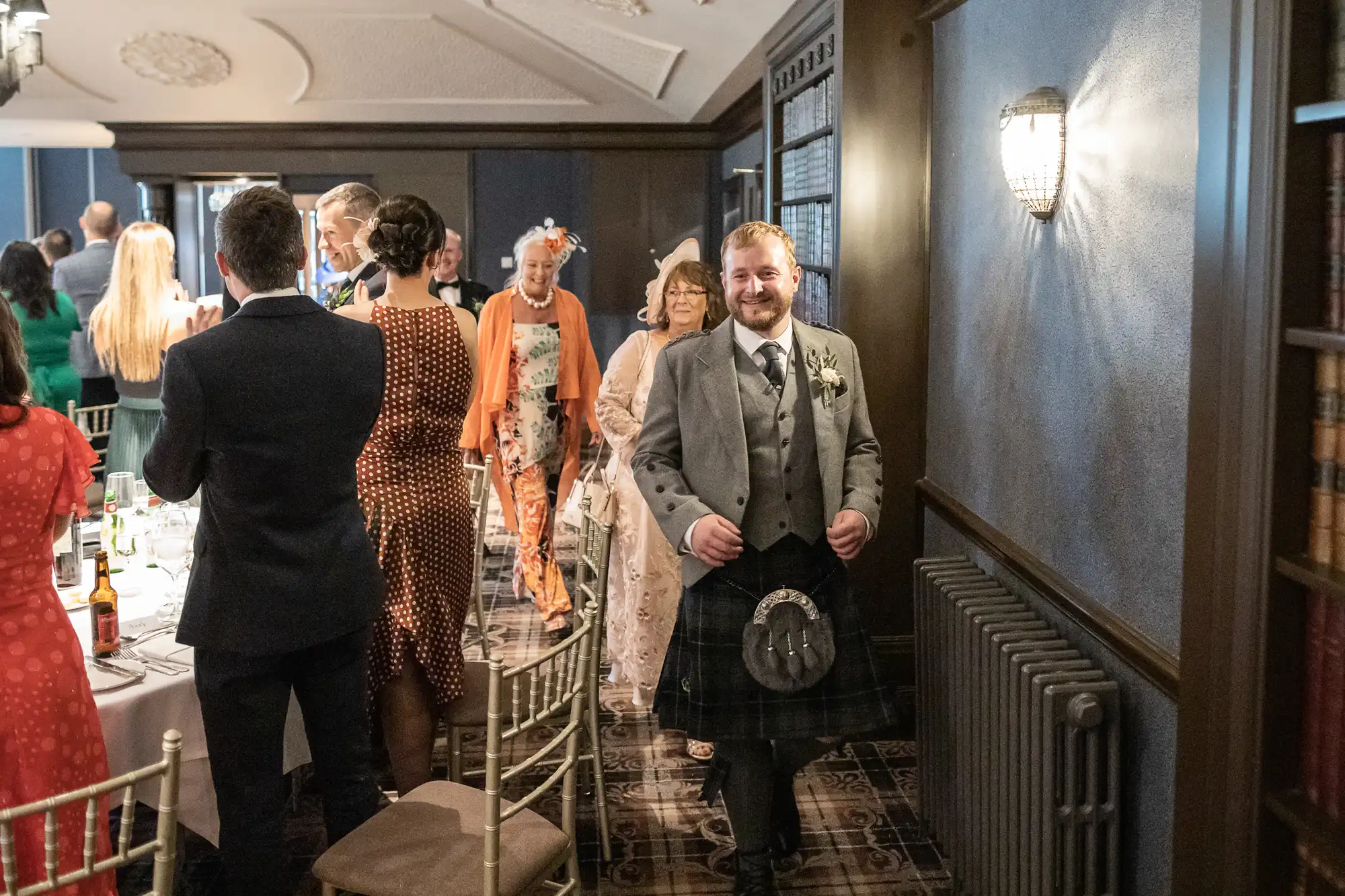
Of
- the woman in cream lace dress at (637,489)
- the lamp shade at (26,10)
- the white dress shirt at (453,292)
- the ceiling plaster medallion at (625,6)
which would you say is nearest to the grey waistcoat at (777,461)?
the woman in cream lace dress at (637,489)

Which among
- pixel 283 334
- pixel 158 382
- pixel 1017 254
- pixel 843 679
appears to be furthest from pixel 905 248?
pixel 158 382

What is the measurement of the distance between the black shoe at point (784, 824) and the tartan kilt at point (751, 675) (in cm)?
41

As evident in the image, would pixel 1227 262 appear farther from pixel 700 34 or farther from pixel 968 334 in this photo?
pixel 700 34

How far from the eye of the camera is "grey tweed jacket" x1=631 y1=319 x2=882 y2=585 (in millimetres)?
2863

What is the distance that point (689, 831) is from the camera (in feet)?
11.6

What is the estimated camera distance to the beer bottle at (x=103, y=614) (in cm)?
262

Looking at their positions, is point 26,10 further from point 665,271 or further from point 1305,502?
point 1305,502

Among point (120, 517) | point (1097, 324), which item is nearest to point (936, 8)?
point (1097, 324)

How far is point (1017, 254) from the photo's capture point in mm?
3129

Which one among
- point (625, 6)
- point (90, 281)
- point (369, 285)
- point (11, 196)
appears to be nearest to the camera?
point (369, 285)

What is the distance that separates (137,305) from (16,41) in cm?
125

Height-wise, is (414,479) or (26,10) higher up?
(26,10)

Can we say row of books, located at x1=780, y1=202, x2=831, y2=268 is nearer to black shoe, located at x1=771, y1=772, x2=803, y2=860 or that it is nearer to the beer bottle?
black shoe, located at x1=771, y1=772, x2=803, y2=860

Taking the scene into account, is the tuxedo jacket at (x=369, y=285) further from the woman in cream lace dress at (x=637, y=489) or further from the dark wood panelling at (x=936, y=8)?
the dark wood panelling at (x=936, y=8)
